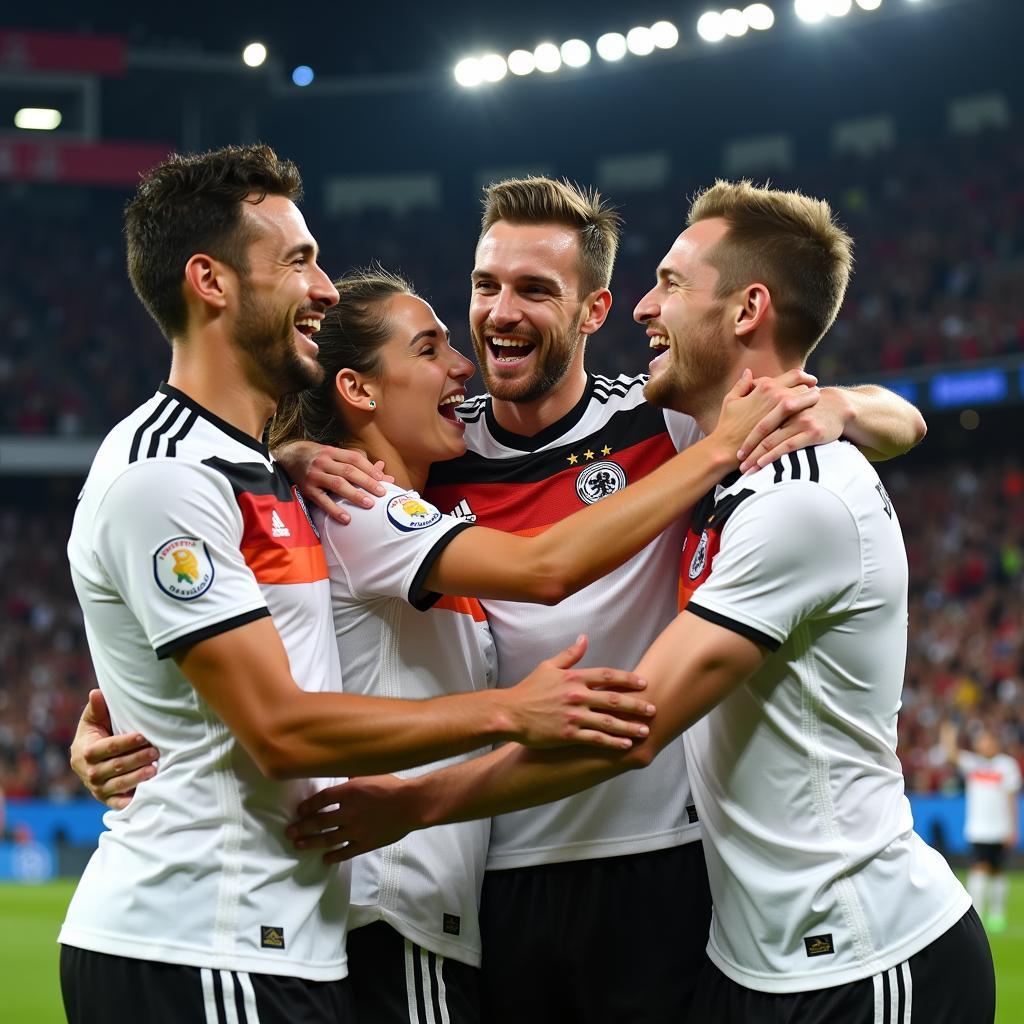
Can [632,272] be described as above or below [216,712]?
above

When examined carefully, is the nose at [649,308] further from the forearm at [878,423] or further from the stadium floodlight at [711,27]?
the stadium floodlight at [711,27]

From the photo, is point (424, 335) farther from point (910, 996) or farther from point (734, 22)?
point (734, 22)

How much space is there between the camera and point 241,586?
10.6 feet

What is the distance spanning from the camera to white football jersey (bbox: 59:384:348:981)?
10.5 feet

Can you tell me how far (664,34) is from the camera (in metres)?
30.2

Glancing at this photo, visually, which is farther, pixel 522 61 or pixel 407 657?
pixel 522 61

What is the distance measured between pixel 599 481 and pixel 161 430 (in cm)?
146

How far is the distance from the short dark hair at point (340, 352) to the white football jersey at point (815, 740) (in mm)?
1297

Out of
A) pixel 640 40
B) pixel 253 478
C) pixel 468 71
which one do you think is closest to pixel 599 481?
pixel 253 478

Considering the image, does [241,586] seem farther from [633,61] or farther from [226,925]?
[633,61]

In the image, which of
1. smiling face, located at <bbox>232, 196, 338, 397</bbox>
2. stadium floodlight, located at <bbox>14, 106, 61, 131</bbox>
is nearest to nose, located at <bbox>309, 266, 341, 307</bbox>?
smiling face, located at <bbox>232, 196, 338, 397</bbox>

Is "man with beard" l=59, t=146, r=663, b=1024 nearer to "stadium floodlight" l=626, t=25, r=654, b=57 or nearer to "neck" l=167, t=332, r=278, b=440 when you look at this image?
"neck" l=167, t=332, r=278, b=440

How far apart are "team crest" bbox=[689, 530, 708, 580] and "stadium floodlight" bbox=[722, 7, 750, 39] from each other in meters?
27.2

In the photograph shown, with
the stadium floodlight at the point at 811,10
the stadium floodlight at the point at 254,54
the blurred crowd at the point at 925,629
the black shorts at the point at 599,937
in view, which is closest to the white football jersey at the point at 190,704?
the black shorts at the point at 599,937
